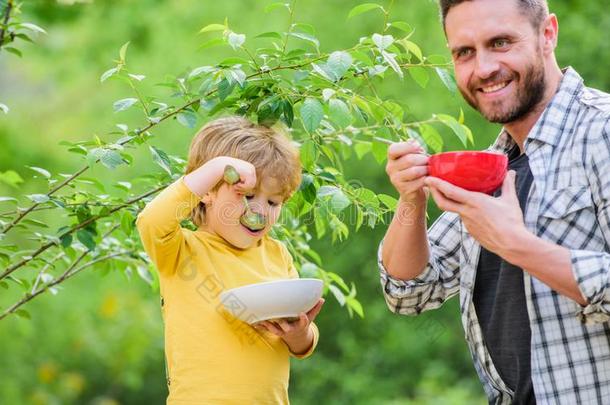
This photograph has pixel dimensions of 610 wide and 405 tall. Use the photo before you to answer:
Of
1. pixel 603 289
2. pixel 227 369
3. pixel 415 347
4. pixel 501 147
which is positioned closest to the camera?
pixel 603 289

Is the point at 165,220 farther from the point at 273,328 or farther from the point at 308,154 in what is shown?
the point at 308,154

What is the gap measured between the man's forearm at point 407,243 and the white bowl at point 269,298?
0.20 m

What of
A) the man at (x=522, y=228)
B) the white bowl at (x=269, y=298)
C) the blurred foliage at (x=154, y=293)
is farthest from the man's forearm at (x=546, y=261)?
the blurred foliage at (x=154, y=293)

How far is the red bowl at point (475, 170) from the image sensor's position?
1.89 m

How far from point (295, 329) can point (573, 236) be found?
2.18 feet

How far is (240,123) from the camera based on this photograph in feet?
7.67

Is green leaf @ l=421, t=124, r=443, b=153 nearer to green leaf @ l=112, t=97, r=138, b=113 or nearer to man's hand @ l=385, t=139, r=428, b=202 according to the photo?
man's hand @ l=385, t=139, r=428, b=202

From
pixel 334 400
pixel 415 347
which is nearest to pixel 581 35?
pixel 415 347

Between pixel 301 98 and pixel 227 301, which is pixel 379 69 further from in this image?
pixel 227 301

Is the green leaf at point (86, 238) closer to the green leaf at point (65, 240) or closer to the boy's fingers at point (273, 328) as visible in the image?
the green leaf at point (65, 240)

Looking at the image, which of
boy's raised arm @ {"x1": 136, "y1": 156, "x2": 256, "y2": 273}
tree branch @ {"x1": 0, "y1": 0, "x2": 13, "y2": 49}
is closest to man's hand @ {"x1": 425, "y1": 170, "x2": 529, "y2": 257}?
boy's raised arm @ {"x1": 136, "y1": 156, "x2": 256, "y2": 273}

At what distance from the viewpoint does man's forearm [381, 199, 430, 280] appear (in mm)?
2139

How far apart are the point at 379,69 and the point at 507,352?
0.78 meters

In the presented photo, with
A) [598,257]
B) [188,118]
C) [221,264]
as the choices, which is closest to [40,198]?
[188,118]
